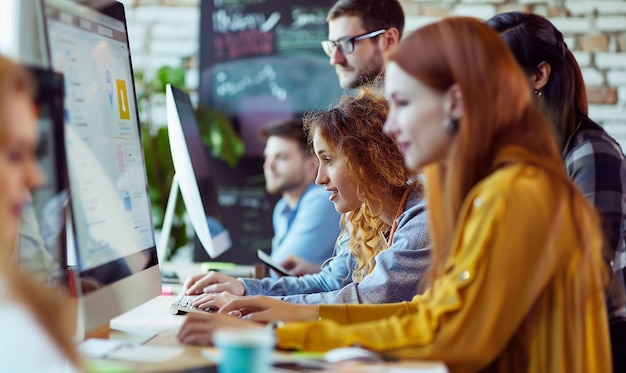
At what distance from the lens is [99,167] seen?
4.71 ft

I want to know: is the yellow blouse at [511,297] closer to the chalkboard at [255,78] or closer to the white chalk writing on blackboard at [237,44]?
the chalkboard at [255,78]

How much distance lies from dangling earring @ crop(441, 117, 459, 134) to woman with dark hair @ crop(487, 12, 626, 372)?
55 cm

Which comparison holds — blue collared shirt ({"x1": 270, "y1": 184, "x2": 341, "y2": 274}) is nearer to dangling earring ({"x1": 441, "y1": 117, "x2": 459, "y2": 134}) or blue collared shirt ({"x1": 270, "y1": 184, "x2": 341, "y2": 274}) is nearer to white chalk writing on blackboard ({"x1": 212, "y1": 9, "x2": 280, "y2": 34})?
white chalk writing on blackboard ({"x1": 212, "y1": 9, "x2": 280, "y2": 34})

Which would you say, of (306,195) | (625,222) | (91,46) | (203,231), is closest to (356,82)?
(306,195)

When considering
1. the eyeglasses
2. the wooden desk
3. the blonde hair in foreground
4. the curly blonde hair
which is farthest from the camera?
the eyeglasses

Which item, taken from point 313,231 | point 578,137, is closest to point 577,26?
point 313,231

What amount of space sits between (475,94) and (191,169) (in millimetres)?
1141

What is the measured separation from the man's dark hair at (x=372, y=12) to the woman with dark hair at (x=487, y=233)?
1.72 metres

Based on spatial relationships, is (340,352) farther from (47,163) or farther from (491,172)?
(47,163)

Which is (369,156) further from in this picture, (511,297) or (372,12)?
(372,12)

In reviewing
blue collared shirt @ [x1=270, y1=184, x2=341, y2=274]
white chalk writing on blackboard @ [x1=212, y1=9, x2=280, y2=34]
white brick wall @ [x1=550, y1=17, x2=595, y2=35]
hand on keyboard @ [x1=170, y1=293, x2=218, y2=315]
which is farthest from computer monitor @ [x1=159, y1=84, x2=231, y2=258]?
white brick wall @ [x1=550, y1=17, x2=595, y2=35]

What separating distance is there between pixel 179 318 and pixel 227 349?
76 centimetres

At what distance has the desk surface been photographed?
1173mm

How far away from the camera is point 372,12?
10.0 ft
